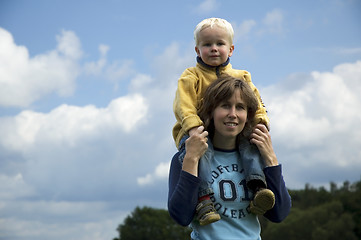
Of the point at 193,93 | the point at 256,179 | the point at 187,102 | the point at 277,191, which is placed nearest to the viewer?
the point at 256,179

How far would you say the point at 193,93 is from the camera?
21.4 feet

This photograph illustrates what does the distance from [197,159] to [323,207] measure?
6804 cm

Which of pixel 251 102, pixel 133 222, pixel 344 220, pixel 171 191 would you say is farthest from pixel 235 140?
pixel 133 222

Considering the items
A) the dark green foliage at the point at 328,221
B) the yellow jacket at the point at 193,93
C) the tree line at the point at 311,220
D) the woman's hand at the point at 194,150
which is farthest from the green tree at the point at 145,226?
the woman's hand at the point at 194,150

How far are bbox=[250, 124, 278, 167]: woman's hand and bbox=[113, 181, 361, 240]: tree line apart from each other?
2338 inches

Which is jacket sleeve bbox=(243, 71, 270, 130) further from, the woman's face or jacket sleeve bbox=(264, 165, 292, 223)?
jacket sleeve bbox=(264, 165, 292, 223)

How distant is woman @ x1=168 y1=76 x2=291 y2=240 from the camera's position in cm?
586

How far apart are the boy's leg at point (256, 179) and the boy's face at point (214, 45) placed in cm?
113

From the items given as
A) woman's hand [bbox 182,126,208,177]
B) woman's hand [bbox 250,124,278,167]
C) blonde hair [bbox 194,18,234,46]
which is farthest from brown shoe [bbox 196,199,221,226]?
blonde hair [bbox 194,18,234,46]

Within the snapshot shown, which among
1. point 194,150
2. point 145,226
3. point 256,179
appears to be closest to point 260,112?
point 256,179

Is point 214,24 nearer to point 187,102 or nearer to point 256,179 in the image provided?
point 187,102

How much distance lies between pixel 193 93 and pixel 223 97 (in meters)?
0.62

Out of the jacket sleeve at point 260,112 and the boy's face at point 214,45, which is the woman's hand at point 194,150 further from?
the boy's face at point 214,45

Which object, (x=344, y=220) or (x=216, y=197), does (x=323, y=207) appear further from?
(x=216, y=197)
